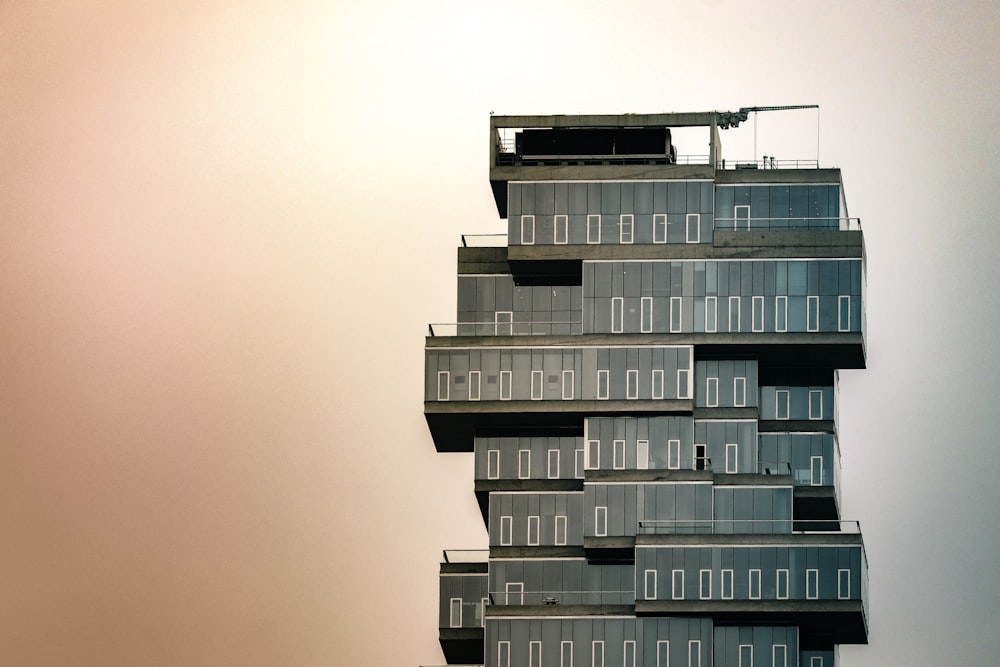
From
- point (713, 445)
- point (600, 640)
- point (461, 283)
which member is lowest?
point (600, 640)

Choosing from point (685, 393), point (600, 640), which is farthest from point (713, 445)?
point (600, 640)

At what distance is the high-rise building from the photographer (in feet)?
596

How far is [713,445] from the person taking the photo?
187 metres

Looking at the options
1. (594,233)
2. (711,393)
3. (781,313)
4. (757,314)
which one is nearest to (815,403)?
(711,393)

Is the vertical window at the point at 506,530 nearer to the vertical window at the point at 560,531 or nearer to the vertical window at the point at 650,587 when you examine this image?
the vertical window at the point at 560,531

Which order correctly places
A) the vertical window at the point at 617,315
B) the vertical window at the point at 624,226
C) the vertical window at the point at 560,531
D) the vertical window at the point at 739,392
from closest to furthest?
the vertical window at the point at 617,315, the vertical window at the point at 560,531, the vertical window at the point at 624,226, the vertical window at the point at 739,392

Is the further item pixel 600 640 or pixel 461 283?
pixel 461 283

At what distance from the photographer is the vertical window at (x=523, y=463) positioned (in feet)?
623

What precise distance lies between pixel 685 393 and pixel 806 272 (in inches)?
530

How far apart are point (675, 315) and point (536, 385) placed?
482 inches

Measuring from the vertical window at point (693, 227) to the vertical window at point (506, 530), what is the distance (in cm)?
2632

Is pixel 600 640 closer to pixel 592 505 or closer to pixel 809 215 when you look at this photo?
pixel 592 505

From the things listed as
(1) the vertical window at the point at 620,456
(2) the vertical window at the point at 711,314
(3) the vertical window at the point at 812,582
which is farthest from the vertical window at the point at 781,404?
(3) the vertical window at the point at 812,582

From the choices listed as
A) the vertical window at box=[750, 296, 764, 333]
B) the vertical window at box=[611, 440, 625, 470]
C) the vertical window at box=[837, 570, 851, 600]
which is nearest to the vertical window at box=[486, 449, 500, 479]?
the vertical window at box=[611, 440, 625, 470]
